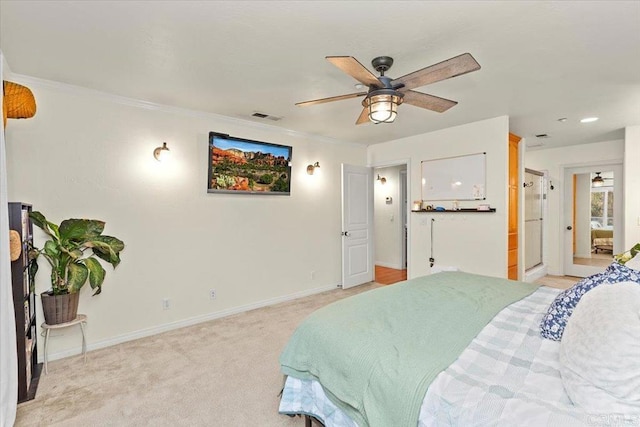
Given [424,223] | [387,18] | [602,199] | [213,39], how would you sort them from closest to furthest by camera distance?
1. [387,18]
2. [213,39]
3. [424,223]
4. [602,199]

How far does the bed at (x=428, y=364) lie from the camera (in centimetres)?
112

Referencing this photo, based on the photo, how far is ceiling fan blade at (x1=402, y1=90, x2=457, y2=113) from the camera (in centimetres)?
224

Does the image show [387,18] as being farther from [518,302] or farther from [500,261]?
[500,261]

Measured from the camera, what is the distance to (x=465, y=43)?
2180mm

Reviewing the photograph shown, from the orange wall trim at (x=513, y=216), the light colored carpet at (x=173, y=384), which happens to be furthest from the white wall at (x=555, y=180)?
the light colored carpet at (x=173, y=384)

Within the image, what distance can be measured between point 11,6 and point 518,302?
3568 mm

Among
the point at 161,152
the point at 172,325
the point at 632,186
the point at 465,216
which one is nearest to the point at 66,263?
the point at 172,325

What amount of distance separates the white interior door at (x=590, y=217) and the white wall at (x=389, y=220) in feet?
9.78

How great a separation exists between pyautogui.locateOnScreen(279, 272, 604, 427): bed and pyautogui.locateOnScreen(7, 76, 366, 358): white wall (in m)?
2.24

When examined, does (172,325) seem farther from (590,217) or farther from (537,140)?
(590,217)

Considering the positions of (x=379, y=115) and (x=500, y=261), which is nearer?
(x=379, y=115)

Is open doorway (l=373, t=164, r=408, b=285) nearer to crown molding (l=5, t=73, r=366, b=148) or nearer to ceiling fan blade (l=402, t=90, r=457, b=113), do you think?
crown molding (l=5, t=73, r=366, b=148)

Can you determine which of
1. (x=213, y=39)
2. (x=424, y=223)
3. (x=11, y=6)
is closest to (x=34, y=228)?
(x=11, y=6)

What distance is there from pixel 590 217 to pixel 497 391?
6.08 meters
